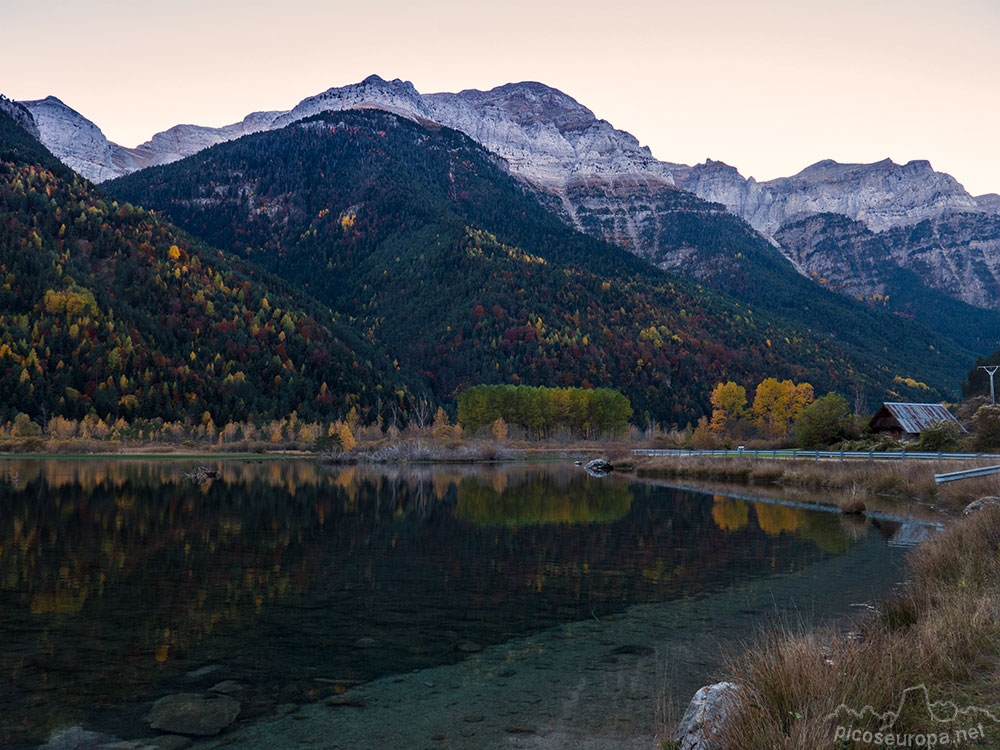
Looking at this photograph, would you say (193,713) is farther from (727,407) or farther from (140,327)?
(140,327)

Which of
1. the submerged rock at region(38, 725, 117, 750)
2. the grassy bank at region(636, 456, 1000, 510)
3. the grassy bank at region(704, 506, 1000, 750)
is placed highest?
the grassy bank at region(704, 506, 1000, 750)

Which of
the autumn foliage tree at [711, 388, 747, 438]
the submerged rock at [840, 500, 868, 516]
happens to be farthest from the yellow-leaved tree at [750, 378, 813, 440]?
the submerged rock at [840, 500, 868, 516]

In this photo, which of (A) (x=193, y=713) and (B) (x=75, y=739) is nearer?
(B) (x=75, y=739)

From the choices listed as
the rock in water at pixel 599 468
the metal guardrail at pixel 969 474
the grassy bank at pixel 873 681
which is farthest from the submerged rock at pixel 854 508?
the rock in water at pixel 599 468

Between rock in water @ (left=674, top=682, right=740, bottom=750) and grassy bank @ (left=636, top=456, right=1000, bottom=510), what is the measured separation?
24.7 meters

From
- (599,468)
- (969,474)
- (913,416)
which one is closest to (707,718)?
(969,474)

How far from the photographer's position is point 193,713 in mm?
8938

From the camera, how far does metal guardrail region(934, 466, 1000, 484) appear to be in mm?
30844

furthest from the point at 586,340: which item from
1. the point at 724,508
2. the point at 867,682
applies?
the point at 867,682

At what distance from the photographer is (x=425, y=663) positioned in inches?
439

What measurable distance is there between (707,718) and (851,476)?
40455mm

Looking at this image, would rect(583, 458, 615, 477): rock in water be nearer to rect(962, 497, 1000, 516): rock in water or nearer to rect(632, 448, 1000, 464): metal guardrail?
rect(632, 448, 1000, 464): metal guardrail

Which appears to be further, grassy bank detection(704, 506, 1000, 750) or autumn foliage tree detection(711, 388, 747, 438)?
autumn foliage tree detection(711, 388, 747, 438)

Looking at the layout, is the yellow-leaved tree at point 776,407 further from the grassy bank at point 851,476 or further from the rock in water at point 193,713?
the rock in water at point 193,713
